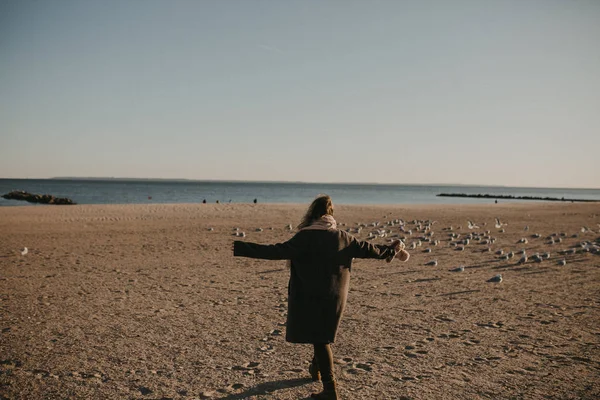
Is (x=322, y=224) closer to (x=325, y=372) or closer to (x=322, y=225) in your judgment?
(x=322, y=225)

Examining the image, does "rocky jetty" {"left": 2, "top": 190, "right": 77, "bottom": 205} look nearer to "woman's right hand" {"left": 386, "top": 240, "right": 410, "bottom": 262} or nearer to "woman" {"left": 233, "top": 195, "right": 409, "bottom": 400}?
"woman" {"left": 233, "top": 195, "right": 409, "bottom": 400}

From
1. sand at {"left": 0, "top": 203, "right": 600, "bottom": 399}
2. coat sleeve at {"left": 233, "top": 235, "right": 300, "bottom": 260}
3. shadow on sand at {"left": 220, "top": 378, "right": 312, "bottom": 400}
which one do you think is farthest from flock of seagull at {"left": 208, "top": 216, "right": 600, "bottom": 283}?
coat sleeve at {"left": 233, "top": 235, "right": 300, "bottom": 260}

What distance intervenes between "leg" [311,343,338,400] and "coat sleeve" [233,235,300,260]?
3.22 ft

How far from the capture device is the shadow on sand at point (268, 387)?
4.33 meters

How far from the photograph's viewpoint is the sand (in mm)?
4551

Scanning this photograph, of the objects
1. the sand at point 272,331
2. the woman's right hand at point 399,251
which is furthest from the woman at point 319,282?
the sand at point 272,331

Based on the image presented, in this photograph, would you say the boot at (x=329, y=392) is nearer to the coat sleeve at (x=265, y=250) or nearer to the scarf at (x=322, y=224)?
the coat sleeve at (x=265, y=250)

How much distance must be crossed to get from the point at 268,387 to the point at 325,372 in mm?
712

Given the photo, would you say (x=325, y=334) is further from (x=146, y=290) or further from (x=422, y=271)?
(x=422, y=271)

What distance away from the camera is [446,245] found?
15273mm

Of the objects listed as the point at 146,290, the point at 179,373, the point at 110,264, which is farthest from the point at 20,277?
the point at 179,373

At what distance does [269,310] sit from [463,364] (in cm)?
336

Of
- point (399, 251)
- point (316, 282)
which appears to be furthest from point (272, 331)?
point (399, 251)

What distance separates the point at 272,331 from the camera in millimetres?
6293
